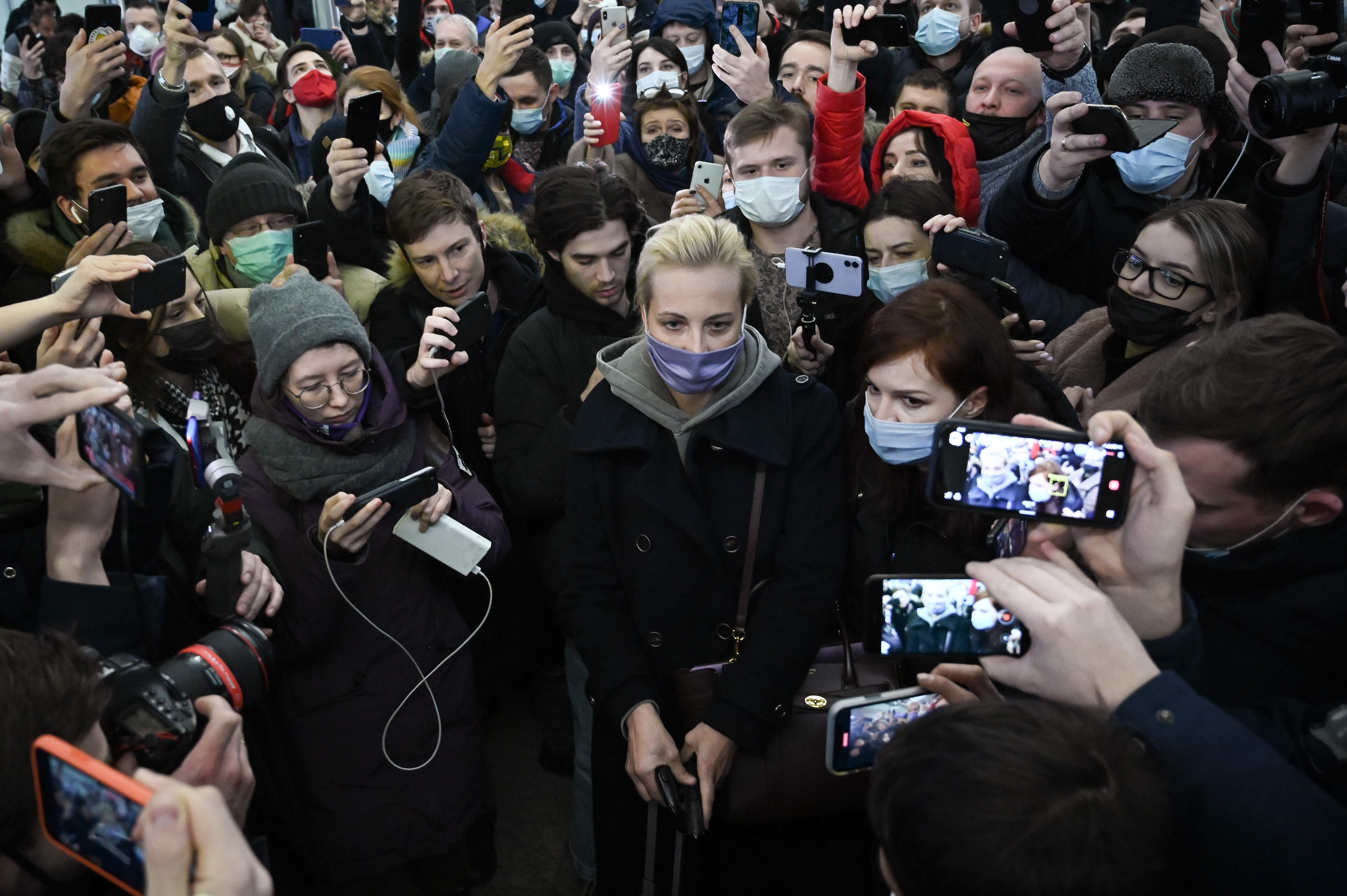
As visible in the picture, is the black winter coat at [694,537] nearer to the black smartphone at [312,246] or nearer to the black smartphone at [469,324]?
the black smartphone at [469,324]

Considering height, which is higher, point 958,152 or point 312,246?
point 958,152

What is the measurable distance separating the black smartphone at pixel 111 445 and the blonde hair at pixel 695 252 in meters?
1.23

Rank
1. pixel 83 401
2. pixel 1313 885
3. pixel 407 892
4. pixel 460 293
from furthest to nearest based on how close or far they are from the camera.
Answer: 1. pixel 460 293
2. pixel 407 892
3. pixel 83 401
4. pixel 1313 885

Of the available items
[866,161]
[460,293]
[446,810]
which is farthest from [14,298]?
[866,161]

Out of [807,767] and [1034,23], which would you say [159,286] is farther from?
[1034,23]

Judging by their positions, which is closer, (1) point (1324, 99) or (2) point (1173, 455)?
(2) point (1173, 455)

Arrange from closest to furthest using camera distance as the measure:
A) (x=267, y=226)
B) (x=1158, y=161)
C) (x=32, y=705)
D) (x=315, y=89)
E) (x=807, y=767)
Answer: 1. (x=32, y=705)
2. (x=807, y=767)
3. (x=1158, y=161)
4. (x=267, y=226)
5. (x=315, y=89)

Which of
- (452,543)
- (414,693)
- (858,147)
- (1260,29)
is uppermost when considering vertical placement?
(1260,29)

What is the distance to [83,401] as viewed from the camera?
1705 mm

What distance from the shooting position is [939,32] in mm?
5246

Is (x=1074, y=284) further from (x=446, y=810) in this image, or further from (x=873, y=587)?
(x=446, y=810)

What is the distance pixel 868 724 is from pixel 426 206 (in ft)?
7.74

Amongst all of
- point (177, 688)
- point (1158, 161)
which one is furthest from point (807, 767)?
point (1158, 161)

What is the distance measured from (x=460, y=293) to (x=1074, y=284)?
216cm
